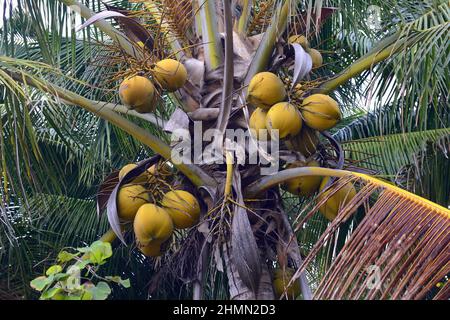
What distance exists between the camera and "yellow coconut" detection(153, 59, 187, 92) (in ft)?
9.62

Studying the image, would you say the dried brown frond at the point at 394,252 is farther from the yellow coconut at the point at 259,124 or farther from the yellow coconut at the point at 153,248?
the yellow coconut at the point at 153,248

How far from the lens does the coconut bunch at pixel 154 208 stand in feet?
9.29

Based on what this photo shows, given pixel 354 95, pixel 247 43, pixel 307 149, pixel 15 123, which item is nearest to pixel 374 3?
pixel 247 43

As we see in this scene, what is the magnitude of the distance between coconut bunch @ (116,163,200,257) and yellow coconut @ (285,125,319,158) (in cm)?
45

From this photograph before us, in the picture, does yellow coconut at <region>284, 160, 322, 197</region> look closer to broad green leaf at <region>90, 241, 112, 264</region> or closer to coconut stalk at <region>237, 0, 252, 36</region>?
coconut stalk at <region>237, 0, 252, 36</region>

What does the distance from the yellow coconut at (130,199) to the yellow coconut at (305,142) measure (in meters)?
0.61

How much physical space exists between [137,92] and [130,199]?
0.41 metres

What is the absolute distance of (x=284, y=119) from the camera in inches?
110

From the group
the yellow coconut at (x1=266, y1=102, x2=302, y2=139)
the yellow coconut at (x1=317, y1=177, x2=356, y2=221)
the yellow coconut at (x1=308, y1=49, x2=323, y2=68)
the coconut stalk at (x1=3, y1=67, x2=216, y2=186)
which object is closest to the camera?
the yellow coconut at (x1=266, y1=102, x2=302, y2=139)

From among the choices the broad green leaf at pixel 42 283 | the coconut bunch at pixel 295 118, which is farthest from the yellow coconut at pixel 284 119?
the broad green leaf at pixel 42 283

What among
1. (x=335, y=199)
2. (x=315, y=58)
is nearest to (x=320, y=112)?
(x=335, y=199)

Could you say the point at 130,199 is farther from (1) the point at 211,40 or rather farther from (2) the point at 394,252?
(2) the point at 394,252

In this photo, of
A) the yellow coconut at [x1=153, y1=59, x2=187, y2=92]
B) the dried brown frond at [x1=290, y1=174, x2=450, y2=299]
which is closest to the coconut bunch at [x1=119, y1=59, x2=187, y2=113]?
the yellow coconut at [x1=153, y1=59, x2=187, y2=92]

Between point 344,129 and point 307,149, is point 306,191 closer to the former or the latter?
point 307,149
